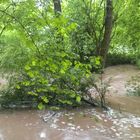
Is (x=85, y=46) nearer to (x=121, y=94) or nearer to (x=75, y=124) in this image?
(x=121, y=94)

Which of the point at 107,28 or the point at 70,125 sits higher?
the point at 107,28

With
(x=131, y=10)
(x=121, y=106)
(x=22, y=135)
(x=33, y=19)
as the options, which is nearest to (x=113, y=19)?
(x=131, y=10)

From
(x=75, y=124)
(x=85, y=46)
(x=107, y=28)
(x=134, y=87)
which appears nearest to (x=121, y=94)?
(x=134, y=87)

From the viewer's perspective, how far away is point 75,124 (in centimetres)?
739

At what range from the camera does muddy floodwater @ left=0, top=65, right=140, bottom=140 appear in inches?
264

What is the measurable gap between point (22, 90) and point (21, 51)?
1050 mm

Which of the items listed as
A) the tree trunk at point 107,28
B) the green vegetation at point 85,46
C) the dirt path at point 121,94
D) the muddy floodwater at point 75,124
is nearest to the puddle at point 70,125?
the muddy floodwater at point 75,124

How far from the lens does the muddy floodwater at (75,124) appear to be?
6.70 metres

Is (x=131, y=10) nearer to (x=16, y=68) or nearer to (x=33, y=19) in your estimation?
(x=16, y=68)

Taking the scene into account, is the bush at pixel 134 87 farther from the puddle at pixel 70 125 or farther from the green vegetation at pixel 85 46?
the puddle at pixel 70 125

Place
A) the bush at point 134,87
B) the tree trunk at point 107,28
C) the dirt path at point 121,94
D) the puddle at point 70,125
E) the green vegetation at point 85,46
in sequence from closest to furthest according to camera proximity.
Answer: the puddle at point 70,125 → the green vegetation at point 85,46 → the dirt path at point 121,94 → the bush at point 134,87 → the tree trunk at point 107,28

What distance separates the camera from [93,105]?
8.73 meters

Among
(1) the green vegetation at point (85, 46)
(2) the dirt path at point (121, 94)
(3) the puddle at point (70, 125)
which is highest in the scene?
(1) the green vegetation at point (85, 46)

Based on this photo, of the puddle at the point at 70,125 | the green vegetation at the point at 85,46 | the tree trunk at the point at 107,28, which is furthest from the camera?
the tree trunk at the point at 107,28
